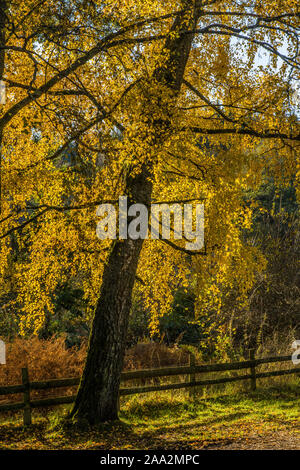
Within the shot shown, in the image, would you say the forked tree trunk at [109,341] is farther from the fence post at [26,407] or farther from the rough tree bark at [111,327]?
the fence post at [26,407]

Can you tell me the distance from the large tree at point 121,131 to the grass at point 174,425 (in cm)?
61

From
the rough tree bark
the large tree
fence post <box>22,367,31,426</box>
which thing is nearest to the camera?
the large tree

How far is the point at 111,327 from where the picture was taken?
868 cm

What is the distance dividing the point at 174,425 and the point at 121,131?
5.43 metres

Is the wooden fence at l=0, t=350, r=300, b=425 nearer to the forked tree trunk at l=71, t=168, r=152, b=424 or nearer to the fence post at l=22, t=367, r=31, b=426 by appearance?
the fence post at l=22, t=367, r=31, b=426

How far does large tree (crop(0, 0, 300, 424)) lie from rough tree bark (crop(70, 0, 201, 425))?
0.06 feet

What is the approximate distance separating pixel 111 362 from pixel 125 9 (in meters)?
6.03

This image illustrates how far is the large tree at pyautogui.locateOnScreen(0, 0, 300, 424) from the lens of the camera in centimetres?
728

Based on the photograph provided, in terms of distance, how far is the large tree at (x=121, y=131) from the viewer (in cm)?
728

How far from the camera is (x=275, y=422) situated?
898 cm

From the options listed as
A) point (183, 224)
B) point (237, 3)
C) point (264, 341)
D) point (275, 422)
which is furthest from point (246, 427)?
point (237, 3)

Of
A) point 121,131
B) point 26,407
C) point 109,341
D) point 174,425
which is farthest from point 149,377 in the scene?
point 121,131

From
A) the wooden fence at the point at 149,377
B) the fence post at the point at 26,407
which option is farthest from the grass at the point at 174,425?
the wooden fence at the point at 149,377

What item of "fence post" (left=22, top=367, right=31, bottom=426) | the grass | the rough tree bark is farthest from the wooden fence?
the rough tree bark
